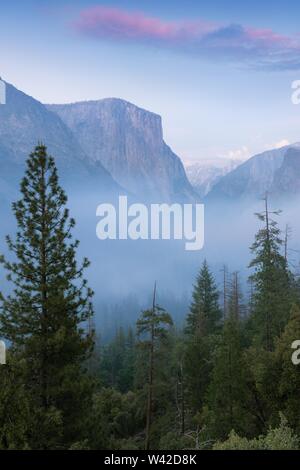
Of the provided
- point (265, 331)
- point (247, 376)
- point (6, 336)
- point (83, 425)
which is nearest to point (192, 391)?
point (265, 331)

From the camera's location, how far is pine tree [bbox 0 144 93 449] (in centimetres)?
1402

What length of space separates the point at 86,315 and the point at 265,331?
40.3 ft

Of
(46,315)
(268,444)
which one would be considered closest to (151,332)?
(46,315)

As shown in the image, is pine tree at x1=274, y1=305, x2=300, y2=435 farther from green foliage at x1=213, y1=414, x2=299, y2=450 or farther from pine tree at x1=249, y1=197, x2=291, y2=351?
pine tree at x1=249, y1=197, x2=291, y2=351

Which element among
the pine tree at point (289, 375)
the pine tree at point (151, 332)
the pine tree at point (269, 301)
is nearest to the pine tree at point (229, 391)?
the pine tree at point (289, 375)

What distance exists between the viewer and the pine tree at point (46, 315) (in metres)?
14.0

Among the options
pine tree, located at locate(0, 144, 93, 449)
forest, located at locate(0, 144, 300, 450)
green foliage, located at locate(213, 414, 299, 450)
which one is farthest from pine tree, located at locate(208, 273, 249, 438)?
pine tree, located at locate(0, 144, 93, 449)

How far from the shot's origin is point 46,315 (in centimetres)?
1459

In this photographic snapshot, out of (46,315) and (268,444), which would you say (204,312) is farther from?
(268,444)

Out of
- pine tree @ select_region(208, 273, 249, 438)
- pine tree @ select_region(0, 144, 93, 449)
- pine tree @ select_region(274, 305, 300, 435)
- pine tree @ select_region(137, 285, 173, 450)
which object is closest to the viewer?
pine tree @ select_region(0, 144, 93, 449)

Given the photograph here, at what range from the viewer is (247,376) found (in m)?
17.9

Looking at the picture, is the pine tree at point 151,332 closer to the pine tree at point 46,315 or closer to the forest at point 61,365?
the forest at point 61,365
